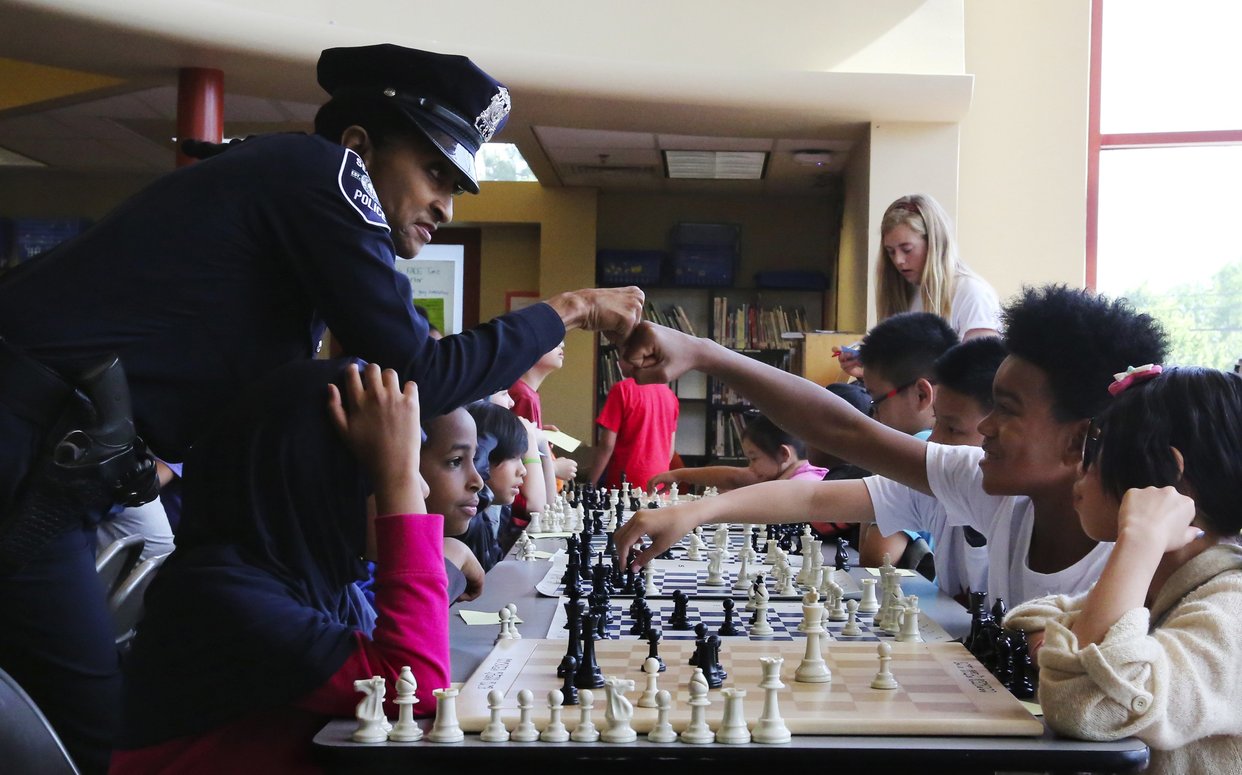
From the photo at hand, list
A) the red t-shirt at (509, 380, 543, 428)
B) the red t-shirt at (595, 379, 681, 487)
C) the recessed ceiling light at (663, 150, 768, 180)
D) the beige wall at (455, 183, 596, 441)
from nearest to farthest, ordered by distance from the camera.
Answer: the red t-shirt at (509, 380, 543, 428) < the red t-shirt at (595, 379, 681, 487) < the recessed ceiling light at (663, 150, 768, 180) < the beige wall at (455, 183, 596, 441)

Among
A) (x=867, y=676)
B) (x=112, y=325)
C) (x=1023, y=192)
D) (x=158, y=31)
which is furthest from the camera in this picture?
(x=1023, y=192)

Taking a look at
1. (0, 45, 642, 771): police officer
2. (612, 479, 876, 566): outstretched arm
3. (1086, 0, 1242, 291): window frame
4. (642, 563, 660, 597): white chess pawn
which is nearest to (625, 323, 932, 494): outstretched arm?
(612, 479, 876, 566): outstretched arm

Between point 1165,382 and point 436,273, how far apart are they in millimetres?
7958

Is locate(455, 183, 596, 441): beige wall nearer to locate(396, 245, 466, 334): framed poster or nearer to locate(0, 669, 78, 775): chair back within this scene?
locate(396, 245, 466, 334): framed poster

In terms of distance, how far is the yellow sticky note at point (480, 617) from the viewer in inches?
82.3

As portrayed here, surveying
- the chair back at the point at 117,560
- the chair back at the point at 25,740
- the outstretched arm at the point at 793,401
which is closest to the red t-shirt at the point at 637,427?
the outstretched arm at the point at 793,401

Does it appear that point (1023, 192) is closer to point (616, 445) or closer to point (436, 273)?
point (616, 445)

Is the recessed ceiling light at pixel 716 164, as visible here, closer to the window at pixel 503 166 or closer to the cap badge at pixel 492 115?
the window at pixel 503 166

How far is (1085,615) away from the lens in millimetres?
1459

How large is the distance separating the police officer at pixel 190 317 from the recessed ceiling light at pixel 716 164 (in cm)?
601

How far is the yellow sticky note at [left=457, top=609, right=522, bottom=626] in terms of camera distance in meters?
2.09

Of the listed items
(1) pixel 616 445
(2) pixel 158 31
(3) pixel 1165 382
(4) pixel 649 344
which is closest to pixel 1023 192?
(1) pixel 616 445

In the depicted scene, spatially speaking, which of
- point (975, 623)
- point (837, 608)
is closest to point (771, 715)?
point (975, 623)

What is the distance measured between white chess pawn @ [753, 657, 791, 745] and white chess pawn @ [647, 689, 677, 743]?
0.31ft
